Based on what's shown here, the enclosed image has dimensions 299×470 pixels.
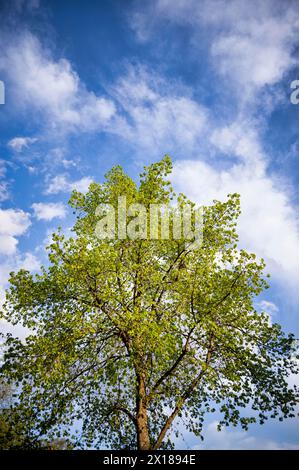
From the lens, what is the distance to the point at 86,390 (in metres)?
16.2

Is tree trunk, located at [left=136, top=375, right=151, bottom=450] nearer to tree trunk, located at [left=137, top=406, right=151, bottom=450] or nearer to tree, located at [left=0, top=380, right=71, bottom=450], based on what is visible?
tree trunk, located at [left=137, top=406, right=151, bottom=450]

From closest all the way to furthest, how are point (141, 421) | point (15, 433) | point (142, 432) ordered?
point (15, 433)
point (142, 432)
point (141, 421)

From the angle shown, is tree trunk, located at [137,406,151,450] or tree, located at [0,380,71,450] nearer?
tree, located at [0,380,71,450]

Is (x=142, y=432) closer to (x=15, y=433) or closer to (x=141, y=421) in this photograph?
(x=141, y=421)

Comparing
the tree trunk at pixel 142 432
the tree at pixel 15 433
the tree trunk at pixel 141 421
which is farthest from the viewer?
the tree trunk at pixel 141 421

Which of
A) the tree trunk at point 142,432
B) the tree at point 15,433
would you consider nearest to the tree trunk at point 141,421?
the tree trunk at point 142,432

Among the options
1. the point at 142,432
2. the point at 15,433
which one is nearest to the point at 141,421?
the point at 142,432

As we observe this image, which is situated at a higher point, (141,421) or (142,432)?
(141,421)

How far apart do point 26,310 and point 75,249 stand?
4407mm


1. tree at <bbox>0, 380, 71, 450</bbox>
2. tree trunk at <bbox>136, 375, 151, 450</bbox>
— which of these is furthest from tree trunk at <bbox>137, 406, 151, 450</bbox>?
tree at <bbox>0, 380, 71, 450</bbox>

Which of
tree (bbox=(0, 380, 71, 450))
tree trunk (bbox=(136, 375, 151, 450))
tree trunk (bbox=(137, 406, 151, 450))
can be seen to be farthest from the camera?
tree trunk (bbox=(136, 375, 151, 450))

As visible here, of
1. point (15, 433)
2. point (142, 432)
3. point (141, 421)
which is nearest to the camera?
point (15, 433)

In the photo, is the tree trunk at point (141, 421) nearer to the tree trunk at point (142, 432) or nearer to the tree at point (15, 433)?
the tree trunk at point (142, 432)
